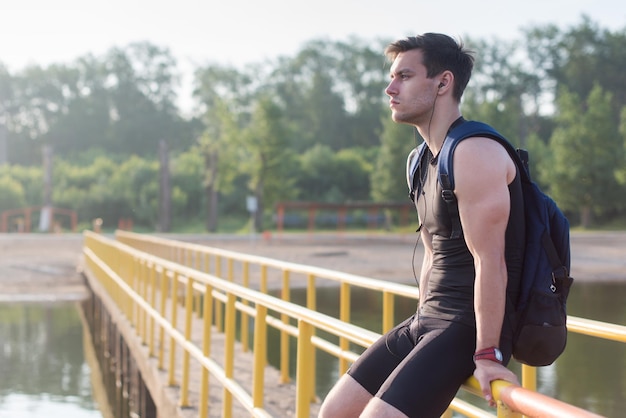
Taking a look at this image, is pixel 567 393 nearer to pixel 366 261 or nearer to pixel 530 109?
pixel 366 261

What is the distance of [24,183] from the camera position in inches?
2213

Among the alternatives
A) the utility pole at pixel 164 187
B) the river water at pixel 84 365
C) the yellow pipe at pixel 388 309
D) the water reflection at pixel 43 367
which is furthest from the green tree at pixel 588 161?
the yellow pipe at pixel 388 309

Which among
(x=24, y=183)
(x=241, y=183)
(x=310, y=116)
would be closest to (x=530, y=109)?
(x=310, y=116)

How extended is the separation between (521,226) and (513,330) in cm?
26

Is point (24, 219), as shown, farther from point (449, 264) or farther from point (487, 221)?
point (487, 221)

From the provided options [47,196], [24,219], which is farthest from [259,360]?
[24,219]

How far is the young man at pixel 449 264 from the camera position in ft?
7.16

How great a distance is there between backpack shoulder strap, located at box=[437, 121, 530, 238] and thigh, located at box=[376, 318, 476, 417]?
26 centimetres

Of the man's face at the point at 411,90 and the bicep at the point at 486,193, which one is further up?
the man's face at the point at 411,90

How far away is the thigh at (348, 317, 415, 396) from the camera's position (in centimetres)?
250

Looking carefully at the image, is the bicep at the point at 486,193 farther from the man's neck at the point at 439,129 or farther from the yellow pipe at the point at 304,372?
the yellow pipe at the point at 304,372

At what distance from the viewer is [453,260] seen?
2.36 metres

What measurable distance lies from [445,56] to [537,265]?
62 cm

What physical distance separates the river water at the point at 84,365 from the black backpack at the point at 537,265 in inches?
258
